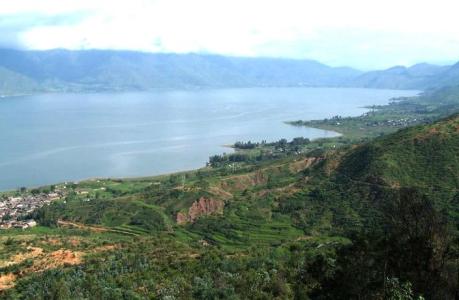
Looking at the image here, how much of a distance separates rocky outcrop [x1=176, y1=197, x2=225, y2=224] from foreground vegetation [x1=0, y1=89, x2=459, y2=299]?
15 centimetres

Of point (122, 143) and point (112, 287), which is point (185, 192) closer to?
point (112, 287)

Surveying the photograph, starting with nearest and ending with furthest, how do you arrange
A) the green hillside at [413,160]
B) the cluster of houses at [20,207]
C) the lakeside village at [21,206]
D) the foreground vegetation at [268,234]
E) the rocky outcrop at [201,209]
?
the foreground vegetation at [268,234]
the green hillside at [413,160]
the rocky outcrop at [201,209]
the cluster of houses at [20,207]
the lakeside village at [21,206]

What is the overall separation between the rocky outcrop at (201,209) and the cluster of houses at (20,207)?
68.9ft

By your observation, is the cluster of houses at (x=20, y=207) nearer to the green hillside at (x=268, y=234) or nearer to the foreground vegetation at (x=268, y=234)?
the foreground vegetation at (x=268, y=234)

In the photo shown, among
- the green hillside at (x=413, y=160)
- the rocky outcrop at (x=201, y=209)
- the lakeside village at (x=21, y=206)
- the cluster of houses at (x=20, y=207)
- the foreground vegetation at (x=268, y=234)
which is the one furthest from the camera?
the lakeside village at (x=21, y=206)

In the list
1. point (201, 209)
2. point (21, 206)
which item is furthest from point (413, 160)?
point (21, 206)

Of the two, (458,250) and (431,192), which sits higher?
(458,250)

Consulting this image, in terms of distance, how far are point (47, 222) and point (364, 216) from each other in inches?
1691

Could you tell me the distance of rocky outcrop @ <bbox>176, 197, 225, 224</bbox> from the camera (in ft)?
234

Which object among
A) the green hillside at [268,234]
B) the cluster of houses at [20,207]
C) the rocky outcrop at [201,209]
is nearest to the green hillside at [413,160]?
the green hillside at [268,234]

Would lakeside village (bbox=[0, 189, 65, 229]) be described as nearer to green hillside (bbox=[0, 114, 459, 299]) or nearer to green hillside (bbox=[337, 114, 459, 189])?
green hillside (bbox=[0, 114, 459, 299])

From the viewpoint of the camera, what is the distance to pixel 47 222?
237 ft

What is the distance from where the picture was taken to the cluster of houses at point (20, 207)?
73.5 meters

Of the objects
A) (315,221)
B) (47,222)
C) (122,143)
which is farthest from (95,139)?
(315,221)
